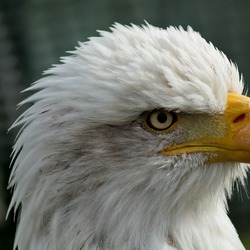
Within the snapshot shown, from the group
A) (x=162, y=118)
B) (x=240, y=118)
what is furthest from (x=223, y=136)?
(x=162, y=118)

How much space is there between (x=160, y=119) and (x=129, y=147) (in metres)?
0.18

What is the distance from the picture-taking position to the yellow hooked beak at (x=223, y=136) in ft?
11.3

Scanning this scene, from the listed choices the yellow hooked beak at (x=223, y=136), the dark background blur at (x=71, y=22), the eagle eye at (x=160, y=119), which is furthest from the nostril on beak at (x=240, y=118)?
the dark background blur at (x=71, y=22)

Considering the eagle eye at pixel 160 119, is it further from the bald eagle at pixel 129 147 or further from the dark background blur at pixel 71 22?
the dark background blur at pixel 71 22

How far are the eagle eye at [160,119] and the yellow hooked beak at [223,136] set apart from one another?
0.31 ft

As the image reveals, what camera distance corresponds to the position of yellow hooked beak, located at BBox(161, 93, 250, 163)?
344 centimetres

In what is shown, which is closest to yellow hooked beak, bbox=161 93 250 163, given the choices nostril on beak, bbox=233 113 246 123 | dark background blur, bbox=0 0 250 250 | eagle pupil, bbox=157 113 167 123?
nostril on beak, bbox=233 113 246 123

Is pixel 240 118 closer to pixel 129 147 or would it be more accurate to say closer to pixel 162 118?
pixel 162 118

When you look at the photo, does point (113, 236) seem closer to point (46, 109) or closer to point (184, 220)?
point (184, 220)

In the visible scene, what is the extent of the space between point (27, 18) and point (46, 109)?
3713mm

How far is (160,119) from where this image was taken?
3.44 meters

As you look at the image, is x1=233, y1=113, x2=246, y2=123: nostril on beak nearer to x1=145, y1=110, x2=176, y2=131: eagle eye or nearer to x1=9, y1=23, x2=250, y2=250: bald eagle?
x1=9, y1=23, x2=250, y2=250: bald eagle

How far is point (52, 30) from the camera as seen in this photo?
711cm

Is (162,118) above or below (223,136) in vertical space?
above
